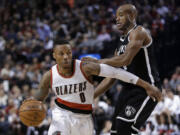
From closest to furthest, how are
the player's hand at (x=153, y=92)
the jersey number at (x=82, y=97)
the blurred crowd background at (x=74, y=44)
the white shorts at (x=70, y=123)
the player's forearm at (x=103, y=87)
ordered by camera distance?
1. the player's hand at (x=153, y=92)
2. the white shorts at (x=70, y=123)
3. the jersey number at (x=82, y=97)
4. the player's forearm at (x=103, y=87)
5. the blurred crowd background at (x=74, y=44)

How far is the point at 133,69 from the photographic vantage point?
4918mm

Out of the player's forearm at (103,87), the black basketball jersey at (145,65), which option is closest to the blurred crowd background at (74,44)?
the player's forearm at (103,87)

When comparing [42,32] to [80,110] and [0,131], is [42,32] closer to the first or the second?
[0,131]

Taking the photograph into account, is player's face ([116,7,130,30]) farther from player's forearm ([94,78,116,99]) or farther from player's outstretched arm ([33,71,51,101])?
player's outstretched arm ([33,71,51,101])

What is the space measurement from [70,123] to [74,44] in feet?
30.9

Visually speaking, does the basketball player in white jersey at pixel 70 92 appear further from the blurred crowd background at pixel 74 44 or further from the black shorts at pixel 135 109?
the blurred crowd background at pixel 74 44

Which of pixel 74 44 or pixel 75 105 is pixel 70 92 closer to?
pixel 75 105

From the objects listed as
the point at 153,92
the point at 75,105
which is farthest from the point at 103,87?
the point at 153,92

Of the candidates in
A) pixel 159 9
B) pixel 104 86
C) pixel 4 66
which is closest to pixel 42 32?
pixel 4 66

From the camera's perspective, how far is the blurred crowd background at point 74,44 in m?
10.5

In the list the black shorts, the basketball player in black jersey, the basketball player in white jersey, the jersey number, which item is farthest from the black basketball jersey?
the jersey number

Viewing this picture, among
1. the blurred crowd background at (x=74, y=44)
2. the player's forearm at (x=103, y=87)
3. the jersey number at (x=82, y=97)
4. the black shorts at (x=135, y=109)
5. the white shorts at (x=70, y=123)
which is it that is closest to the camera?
the black shorts at (x=135, y=109)

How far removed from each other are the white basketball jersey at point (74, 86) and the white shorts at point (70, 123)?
19cm

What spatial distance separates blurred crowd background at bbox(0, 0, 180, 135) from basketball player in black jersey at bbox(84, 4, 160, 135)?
4.66 metres
